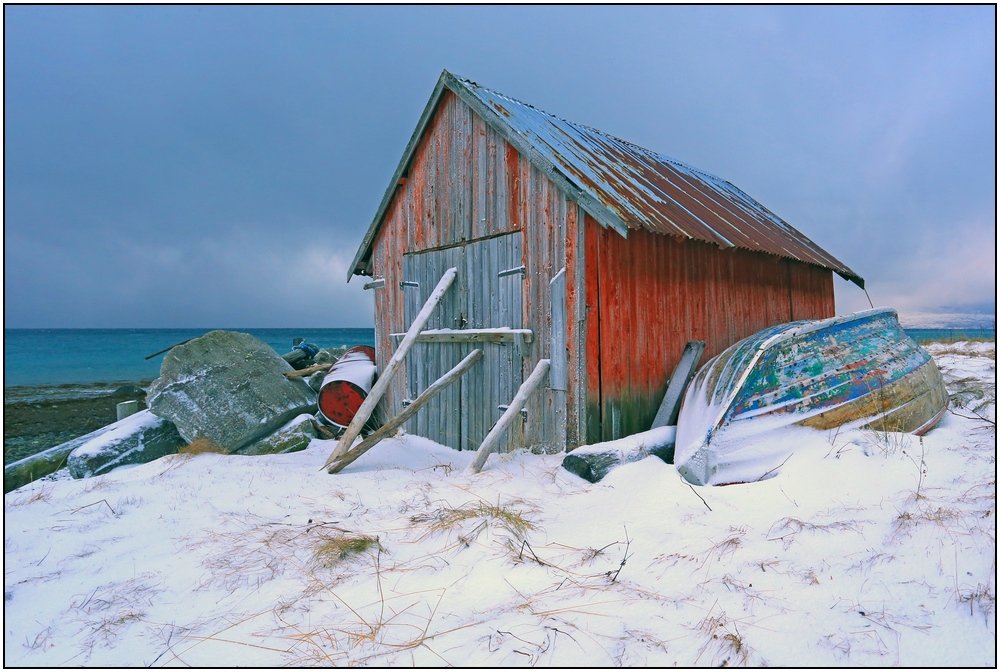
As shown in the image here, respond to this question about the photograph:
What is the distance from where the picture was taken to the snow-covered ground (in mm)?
2312

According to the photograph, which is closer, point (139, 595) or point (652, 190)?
point (139, 595)

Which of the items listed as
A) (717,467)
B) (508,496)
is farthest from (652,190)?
(508,496)

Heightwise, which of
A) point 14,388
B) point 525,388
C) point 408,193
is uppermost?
point 408,193

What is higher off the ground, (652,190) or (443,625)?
(652,190)

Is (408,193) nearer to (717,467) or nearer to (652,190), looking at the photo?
(652,190)

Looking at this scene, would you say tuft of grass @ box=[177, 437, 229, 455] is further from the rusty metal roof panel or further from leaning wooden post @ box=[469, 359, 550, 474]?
the rusty metal roof panel

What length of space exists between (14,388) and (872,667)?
101 feet

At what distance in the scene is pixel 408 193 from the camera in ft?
28.3

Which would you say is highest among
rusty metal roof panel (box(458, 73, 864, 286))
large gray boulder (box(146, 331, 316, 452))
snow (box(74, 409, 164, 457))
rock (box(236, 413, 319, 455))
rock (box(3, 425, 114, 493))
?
rusty metal roof panel (box(458, 73, 864, 286))

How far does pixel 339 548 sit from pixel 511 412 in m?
2.75

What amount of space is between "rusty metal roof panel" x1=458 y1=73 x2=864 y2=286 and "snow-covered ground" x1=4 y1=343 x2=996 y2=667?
9.40 ft

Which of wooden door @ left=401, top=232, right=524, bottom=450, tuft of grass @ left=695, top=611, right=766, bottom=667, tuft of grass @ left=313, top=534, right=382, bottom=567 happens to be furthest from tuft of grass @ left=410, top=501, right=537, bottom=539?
wooden door @ left=401, top=232, right=524, bottom=450

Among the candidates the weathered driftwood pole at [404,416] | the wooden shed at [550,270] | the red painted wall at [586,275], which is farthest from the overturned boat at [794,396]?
the weathered driftwood pole at [404,416]

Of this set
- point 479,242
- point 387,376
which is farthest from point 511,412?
point 479,242
